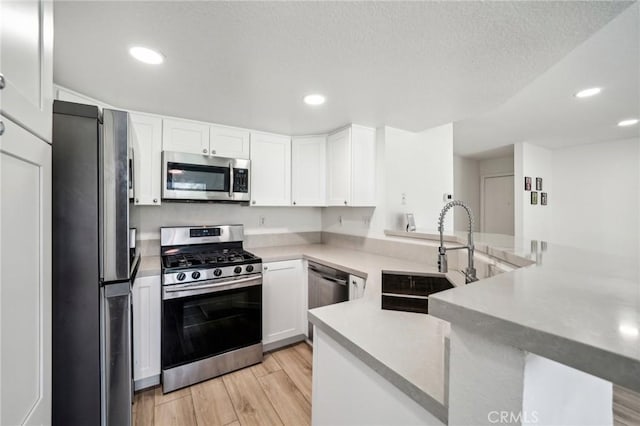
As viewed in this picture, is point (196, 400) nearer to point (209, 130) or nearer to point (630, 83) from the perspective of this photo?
point (209, 130)

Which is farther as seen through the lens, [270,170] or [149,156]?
[270,170]

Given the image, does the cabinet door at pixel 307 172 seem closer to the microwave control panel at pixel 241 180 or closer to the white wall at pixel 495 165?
the microwave control panel at pixel 241 180

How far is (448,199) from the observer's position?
308 cm

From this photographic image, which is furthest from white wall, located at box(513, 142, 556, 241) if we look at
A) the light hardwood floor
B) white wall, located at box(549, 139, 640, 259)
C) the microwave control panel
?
the microwave control panel

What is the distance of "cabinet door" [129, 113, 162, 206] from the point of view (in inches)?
86.8

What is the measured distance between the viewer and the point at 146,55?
4.64 ft

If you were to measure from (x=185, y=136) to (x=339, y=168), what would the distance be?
1.49m

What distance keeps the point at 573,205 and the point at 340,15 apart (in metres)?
5.18

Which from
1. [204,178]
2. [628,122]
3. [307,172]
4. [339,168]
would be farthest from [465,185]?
[204,178]

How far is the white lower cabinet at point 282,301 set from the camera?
8.05 feet

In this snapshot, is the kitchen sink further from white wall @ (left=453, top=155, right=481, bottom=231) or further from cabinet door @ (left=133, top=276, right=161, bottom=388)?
white wall @ (left=453, top=155, right=481, bottom=231)

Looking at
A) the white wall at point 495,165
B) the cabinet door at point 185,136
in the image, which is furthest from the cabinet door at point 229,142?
the white wall at point 495,165

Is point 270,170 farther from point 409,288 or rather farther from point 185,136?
point 409,288

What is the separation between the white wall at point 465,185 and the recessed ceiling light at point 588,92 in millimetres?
2817
